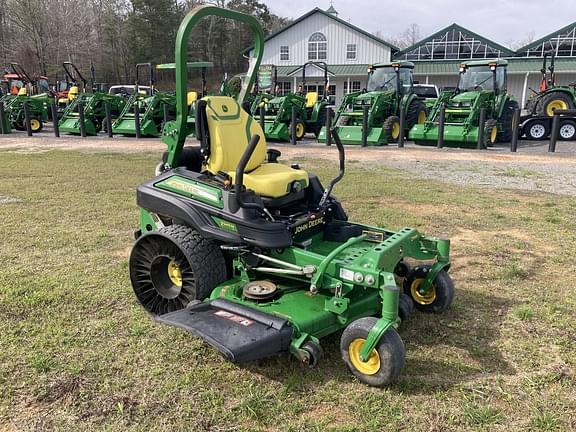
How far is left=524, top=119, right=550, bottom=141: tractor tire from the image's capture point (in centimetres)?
1494

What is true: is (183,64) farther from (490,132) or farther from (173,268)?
(490,132)

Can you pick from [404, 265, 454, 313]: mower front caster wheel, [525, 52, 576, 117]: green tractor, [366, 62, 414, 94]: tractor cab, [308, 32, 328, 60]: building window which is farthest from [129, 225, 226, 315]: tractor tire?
[308, 32, 328, 60]: building window

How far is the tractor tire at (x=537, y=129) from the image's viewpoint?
14.9m

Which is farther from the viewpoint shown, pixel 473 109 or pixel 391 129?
pixel 391 129

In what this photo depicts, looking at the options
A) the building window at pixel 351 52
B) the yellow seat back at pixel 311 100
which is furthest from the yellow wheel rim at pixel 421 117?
the building window at pixel 351 52

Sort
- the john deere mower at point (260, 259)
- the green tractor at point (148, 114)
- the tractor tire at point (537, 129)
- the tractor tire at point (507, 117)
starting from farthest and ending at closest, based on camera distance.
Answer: the green tractor at point (148, 114)
the tractor tire at point (537, 129)
the tractor tire at point (507, 117)
the john deere mower at point (260, 259)

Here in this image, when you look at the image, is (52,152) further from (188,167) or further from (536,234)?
(536,234)

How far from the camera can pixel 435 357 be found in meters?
2.96

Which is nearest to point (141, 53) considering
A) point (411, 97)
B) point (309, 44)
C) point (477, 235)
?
point (309, 44)

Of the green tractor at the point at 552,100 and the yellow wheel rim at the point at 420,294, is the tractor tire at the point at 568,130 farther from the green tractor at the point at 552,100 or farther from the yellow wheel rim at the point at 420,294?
Answer: the yellow wheel rim at the point at 420,294

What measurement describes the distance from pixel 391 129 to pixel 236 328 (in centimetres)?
1191

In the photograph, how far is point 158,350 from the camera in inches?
118

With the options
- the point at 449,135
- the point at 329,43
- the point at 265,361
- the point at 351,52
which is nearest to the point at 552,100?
the point at 449,135

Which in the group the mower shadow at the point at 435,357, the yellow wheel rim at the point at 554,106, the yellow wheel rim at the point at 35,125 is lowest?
the mower shadow at the point at 435,357
